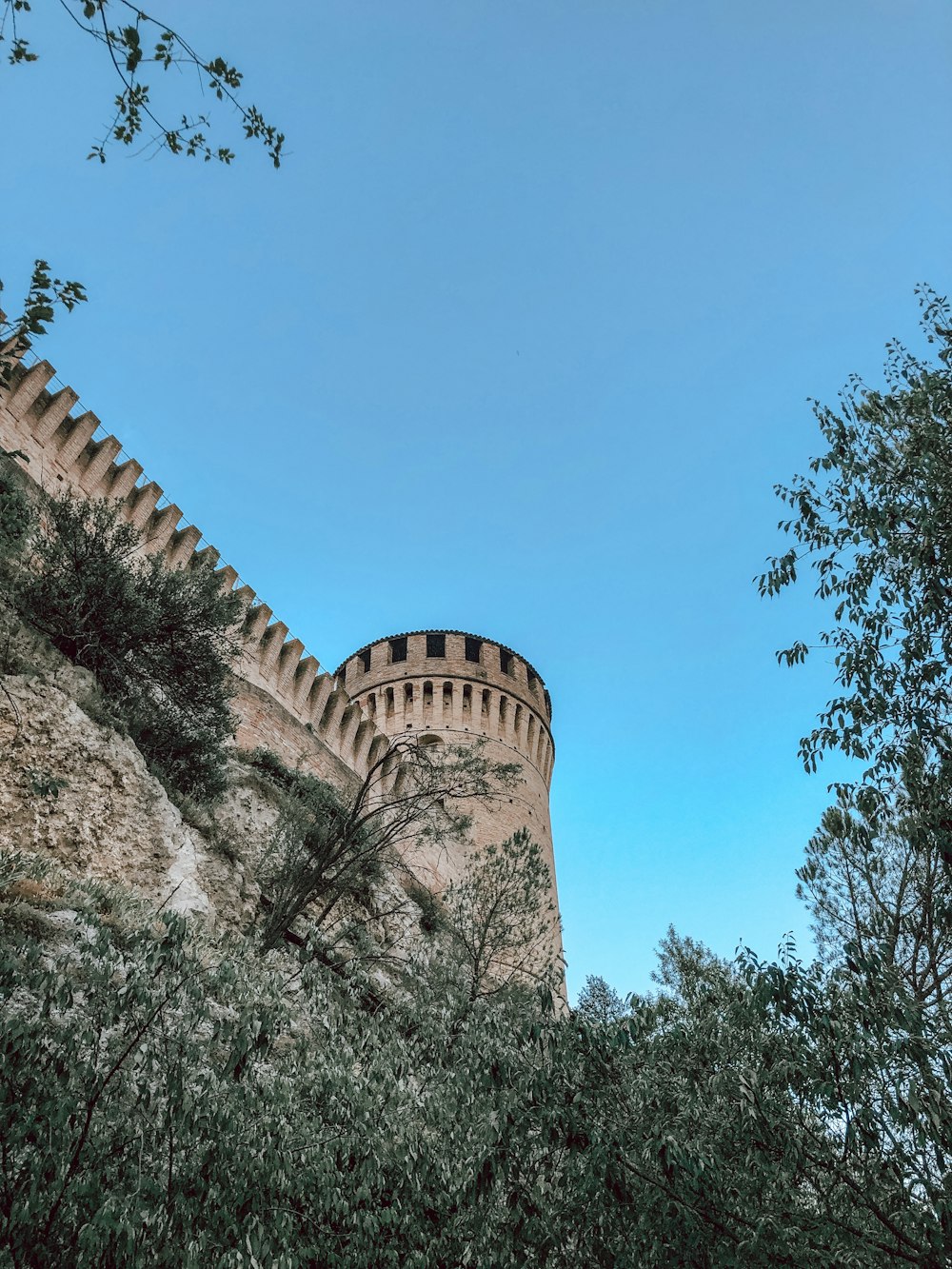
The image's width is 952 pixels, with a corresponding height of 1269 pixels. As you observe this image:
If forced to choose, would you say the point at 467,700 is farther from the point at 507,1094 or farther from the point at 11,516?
the point at 507,1094

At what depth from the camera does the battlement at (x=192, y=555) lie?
14.5 metres

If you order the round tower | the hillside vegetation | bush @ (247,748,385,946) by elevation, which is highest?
the round tower

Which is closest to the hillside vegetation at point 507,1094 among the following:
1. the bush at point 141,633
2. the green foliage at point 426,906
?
the bush at point 141,633

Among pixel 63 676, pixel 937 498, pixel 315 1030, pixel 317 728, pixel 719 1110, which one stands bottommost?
pixel 315 1030

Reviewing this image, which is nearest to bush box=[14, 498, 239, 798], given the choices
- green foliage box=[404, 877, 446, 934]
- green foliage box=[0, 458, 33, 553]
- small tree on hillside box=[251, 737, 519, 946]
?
green foliage box=[0, 458, 33, 553]

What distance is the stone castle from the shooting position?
15.0 m

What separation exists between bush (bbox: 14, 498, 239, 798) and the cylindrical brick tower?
474 inches

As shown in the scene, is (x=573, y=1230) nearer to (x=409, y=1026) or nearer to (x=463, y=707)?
(x=409, y=1026)

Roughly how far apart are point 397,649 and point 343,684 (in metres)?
2.18

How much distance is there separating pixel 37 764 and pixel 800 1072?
6.80 meters

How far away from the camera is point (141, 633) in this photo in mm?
10969

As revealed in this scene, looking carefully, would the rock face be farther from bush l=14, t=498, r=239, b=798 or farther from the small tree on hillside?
Answer: bush l=14, t=498, r=239, b=798

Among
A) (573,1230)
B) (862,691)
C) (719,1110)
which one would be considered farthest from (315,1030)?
(862,691)

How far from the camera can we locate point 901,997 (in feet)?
14.3
